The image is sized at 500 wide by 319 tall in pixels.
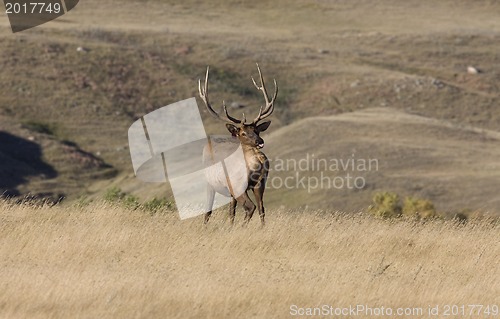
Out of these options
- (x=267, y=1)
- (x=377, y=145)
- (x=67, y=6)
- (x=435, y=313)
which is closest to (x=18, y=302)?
(x=435, y=313)

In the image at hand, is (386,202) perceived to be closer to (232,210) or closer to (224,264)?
(232,210)

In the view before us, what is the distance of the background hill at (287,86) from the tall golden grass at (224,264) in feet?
96.7

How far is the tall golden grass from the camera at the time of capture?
1072 centimetres

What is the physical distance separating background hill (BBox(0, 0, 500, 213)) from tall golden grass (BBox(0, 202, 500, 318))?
2948cm

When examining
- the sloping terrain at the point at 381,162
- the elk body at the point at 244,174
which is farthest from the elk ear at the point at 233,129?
the sloping terrain at the point at 381,162

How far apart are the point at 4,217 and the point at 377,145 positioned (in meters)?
42.2

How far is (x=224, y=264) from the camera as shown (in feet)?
41.7

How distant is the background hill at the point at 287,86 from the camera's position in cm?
5450

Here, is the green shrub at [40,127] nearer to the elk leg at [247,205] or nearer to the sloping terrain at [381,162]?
the sloping terrain at [381,162]

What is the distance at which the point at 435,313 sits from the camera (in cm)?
1100

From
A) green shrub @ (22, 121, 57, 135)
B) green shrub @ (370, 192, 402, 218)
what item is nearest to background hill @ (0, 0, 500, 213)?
green shrub @ (22, 121, 57, 135)

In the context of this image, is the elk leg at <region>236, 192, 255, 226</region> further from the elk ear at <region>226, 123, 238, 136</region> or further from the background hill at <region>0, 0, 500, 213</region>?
the background hill at <region>0, 0, 500, 213</region>

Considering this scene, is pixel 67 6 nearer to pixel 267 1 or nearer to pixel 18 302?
pixel 267 1

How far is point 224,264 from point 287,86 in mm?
78095
